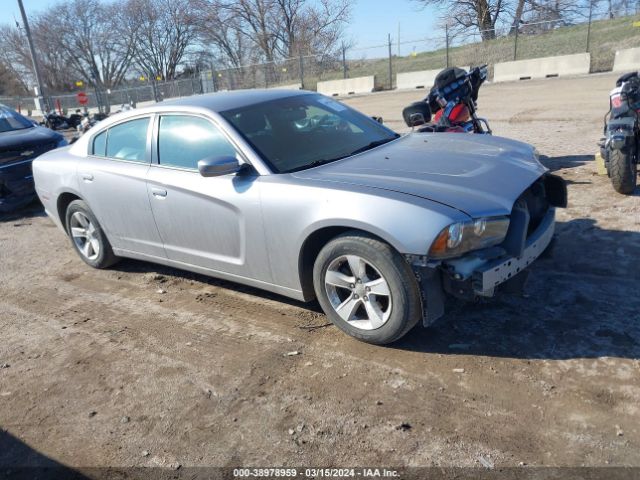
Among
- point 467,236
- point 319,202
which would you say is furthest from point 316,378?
point 467,236

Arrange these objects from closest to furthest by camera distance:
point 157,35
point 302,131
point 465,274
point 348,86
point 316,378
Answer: point 465,274 → point 316,378 → point 302,131 → point 348,86 → point 157,35

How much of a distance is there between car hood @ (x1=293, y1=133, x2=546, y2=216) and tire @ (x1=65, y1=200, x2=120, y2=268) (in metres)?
2.55

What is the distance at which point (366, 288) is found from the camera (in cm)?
343

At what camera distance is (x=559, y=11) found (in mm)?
32125

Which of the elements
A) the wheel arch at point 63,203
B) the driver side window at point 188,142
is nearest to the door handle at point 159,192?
the driver side window at point 188,142

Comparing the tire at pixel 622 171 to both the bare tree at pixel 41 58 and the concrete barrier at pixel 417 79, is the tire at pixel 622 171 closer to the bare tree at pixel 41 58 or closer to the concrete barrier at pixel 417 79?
the concrete barrier at pixel 417 79

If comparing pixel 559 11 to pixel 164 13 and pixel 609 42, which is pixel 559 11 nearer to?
pixel 609 42

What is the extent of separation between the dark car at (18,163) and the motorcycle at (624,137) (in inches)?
314

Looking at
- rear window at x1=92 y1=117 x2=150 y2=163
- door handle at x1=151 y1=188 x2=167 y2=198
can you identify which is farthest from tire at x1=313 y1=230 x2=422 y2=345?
rear window at x1=92 y1=117 x2=150 y2=163

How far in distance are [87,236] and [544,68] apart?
21.1m

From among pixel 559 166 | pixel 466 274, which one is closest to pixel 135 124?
pixel 466 274

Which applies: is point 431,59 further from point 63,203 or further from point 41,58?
point 41,58

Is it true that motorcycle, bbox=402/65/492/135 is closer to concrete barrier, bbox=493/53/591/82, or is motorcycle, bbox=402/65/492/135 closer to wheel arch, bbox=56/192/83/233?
wheel arch, bbox=56/192/83/233

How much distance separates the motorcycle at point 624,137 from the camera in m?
5.63
